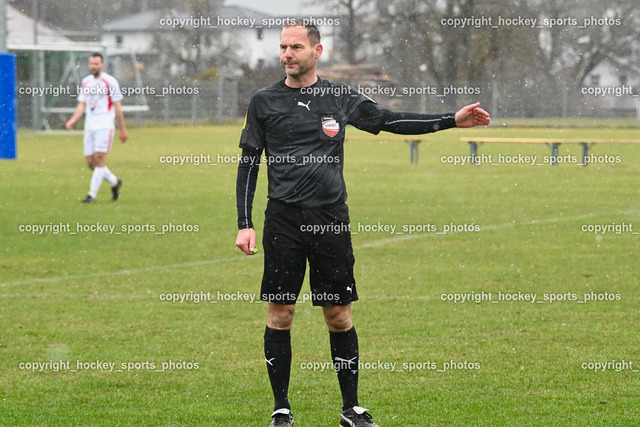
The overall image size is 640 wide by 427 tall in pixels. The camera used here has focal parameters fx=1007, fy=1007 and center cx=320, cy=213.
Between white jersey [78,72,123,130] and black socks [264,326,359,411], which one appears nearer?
black socks [264,326,359,411]

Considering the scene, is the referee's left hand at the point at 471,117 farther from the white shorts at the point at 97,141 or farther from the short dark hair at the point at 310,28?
the white shorts at the point at 97,141

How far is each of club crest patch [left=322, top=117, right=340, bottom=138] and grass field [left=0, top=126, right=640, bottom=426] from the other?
58.6 inches

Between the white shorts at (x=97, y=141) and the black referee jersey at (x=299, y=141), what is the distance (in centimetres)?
1165

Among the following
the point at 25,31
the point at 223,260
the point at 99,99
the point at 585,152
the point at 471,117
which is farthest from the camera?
the point at 25,31

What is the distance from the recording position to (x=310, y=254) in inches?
199

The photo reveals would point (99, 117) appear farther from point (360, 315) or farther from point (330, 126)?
point (330, 126)

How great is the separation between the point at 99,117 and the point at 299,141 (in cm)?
1217

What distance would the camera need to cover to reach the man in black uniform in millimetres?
5004

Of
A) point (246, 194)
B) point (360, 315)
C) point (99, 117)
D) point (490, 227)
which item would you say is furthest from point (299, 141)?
point (99, 117)

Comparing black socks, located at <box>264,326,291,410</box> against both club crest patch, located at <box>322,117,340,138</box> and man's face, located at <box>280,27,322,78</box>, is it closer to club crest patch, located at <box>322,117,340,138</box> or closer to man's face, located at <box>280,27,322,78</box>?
club crest patch, located at <box>322,117,340,138</box>

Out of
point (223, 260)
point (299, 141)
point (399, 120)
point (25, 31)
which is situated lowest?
point (223, 260)

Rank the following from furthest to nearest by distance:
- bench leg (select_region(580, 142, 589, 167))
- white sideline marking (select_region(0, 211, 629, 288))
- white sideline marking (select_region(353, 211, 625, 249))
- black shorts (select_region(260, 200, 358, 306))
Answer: bench leg (select_region(580, 142, 589, 167)), white sideline marking (select_region(353, 211, 625, 249)), white sideline marking (select_region(0, 211, 629, 288)), black shorts (select_region(260, 200, 358, 306))

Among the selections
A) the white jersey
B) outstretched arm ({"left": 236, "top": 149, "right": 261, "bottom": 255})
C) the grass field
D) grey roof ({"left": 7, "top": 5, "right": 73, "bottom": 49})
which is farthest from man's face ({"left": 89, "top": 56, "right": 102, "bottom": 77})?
grey roof ({"left": 7, "top": 5, "right": 73, "bottom": 49})

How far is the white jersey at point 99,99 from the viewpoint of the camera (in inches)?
646
